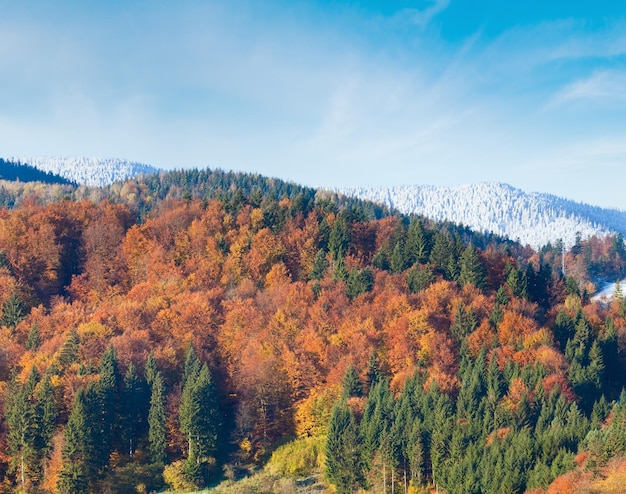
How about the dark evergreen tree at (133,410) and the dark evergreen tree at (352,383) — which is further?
the dark evergreen tree at (352,383)

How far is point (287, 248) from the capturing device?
101875 millimetres

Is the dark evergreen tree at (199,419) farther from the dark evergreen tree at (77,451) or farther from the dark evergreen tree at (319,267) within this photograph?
the dark evergreen tree at (319,267)

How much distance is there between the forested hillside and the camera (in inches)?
2185

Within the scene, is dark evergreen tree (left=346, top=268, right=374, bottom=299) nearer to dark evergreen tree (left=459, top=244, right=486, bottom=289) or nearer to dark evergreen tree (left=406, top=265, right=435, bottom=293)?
dark evergreen tree (left=406, top=265, right=435, bottom=293)

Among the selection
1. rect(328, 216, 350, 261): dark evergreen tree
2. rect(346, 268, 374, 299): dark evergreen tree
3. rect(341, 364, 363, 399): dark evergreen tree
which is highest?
rect(328, 216, 350, 261): dark evergreen tree

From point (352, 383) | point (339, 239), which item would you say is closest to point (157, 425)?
point (352, 383)

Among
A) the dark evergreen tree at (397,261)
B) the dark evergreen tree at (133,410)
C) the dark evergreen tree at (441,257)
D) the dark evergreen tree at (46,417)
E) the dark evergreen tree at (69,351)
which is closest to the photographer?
the dark evergreen tree at (46,417)

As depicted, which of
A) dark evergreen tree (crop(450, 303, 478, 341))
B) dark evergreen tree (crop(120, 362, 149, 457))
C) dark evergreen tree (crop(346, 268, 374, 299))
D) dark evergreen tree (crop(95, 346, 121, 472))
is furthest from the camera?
dark evergreen tree (crop(346, 268, 374, 299))

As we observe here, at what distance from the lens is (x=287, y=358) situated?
244ft

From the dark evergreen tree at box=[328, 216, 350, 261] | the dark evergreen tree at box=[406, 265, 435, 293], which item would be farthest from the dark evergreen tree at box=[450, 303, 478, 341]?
the dark evergreen tree at box=[328, 216, 350, 261]

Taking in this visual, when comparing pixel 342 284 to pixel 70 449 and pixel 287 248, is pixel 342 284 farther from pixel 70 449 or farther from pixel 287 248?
pixel 70 449

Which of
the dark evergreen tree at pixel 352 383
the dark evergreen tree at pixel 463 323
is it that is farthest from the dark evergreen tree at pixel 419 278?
the dark evergreen tree at pixel 352 383

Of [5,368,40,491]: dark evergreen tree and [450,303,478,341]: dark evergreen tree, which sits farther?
[450,303,478,341]: dark evergreen tree

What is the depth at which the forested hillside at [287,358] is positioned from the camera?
2185 inches
